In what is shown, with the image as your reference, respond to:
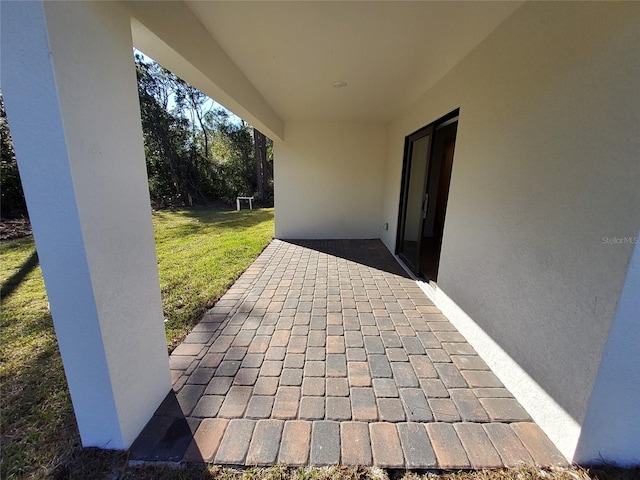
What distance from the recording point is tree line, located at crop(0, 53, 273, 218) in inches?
485

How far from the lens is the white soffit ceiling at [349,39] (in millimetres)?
1739

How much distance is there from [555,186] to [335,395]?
178cm

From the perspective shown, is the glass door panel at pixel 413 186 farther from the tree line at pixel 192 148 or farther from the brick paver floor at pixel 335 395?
the tree line at pixel 192 148

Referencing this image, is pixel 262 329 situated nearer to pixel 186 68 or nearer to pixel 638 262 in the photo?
pixel 186 68

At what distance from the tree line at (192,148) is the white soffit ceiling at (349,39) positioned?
10.3 metres

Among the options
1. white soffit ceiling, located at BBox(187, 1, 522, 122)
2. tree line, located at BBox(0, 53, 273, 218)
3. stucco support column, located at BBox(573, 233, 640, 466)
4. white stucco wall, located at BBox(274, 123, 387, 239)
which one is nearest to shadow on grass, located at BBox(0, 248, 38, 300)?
white soffit ceiling, located at BBox(187, 1, 522, 122)

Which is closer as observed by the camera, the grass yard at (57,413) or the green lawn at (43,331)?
the grass yard at (57,413)

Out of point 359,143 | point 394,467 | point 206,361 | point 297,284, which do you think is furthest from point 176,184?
point 394,467

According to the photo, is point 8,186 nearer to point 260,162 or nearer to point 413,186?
point 260,162

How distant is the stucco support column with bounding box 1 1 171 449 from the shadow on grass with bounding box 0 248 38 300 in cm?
293

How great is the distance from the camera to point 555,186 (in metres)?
1.41

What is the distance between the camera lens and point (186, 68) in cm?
187

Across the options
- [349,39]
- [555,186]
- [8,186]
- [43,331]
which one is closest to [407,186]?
[349,39]

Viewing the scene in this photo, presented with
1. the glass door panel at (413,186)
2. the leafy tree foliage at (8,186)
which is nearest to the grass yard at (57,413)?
the glass door panel at (413,186)
